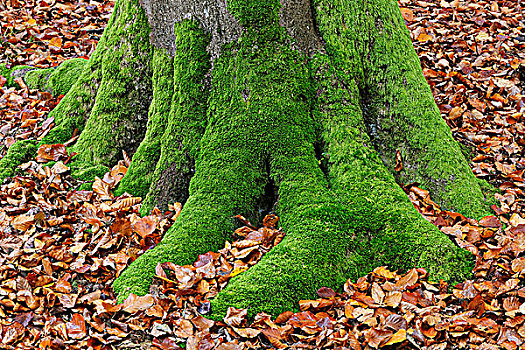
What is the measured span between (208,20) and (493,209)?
2.67 m

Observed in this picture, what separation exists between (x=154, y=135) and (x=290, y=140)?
123 cm

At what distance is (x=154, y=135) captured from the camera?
4336 mm

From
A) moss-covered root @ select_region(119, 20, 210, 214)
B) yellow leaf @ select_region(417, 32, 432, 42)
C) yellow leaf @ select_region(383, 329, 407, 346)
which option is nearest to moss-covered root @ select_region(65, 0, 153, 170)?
moss-covered root @ select_region(119, 20, 210, 214)

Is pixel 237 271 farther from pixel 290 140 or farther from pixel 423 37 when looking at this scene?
pixel 423 37

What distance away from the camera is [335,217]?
3561 millimetres

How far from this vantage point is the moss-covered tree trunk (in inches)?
135

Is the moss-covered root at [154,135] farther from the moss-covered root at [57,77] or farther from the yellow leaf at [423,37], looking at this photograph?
the yellow leaf at [423,37]

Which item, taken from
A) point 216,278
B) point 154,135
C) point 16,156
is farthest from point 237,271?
point 16,156

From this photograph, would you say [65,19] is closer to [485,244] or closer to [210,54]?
[210,54]

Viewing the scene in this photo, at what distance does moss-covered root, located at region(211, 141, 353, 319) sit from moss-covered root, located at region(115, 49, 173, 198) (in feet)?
3.61

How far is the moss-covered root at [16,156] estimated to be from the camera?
182 inches

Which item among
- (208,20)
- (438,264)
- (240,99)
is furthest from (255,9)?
(438,264)

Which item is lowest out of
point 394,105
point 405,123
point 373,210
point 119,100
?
point 373,210

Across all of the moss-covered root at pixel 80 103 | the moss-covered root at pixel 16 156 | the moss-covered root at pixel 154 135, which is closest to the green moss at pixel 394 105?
the moss-covered root at pixel 154 135
